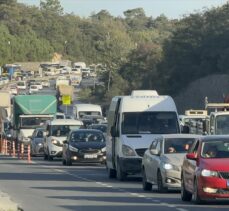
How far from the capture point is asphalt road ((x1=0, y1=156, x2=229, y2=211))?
2386 cm

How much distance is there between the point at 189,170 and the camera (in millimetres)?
24500

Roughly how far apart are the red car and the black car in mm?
19398

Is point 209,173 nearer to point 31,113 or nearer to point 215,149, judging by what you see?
point 215,149

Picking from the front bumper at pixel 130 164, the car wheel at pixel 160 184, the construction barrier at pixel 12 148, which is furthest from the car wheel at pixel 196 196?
the construction barrier at pixel 12 148

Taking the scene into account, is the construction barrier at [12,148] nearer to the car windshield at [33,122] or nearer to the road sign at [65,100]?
the car windshield at [33,122]

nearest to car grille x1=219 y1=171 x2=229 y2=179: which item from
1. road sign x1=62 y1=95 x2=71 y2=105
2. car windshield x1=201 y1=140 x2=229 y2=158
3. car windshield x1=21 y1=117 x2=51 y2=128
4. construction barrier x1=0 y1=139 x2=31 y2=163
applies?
car windshield x1=201 y1=140 x2=229 y2=158

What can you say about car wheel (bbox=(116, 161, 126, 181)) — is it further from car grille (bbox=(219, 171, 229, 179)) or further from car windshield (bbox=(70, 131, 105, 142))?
car windshield (bbox=(70, 131, 105, 142))

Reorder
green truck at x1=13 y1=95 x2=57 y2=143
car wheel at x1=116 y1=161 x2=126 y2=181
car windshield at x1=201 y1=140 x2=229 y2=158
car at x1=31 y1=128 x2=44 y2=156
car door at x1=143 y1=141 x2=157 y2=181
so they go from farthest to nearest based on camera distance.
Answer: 1. green truck at x1=13 y1=95 x2=57 y2=143
2. car at x1=31 y1=128 x2=44 y2=156
3. car wheel at x1=116 y1=161 x2=126 y2=181
4. car door at x1=143 y1=141 x2=157 y2=181
5. car windshield at x1=201 y1=140 x2=229 y2=158

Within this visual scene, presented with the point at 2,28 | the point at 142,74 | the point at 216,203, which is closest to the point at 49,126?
the point at 216,203

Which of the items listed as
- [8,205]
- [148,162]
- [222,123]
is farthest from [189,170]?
[222,123]

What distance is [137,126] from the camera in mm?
34312

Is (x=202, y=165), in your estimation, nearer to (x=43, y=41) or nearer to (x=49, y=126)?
(x=49, y=126)

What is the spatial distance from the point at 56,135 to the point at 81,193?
957 inches

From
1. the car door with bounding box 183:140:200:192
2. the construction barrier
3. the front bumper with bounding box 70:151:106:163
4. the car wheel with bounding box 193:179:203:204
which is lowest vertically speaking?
the construction barrier
